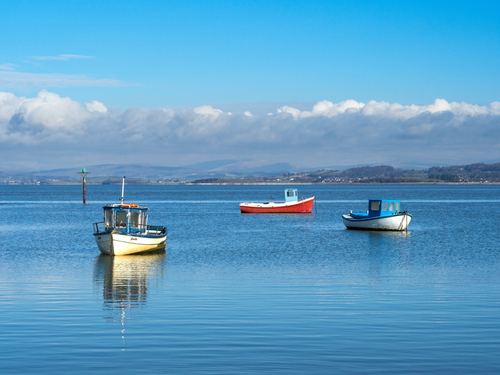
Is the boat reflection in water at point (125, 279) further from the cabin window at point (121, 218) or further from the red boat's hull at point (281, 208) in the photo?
the red boat's hull at point (281, 208)

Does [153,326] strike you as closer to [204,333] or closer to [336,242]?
[204,333]

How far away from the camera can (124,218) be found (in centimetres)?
4106

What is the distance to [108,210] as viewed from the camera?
134ft

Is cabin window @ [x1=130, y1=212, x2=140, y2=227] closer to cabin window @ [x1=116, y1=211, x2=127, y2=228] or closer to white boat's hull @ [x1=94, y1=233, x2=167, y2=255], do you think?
cabin window @ [x1=116, y1=211, x2=127, y2=228]

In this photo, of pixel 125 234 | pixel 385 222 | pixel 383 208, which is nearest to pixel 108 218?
pixel 125 234

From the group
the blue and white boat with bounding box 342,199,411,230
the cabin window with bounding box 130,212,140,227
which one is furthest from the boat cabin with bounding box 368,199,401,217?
the cabin window with bounding box 130,212,140,227

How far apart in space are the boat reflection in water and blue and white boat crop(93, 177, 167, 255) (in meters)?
0.59

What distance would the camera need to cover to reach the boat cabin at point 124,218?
40719 millimetres

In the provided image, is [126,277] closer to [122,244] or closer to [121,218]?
[122,244]

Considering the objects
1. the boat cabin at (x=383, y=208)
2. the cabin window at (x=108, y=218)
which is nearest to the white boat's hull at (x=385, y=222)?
the boat cabin at (x=383, y=208)

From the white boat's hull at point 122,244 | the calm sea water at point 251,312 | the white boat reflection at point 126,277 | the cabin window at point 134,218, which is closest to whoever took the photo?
the calm sea water at point 251,312

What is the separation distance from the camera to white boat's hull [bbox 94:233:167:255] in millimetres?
38844

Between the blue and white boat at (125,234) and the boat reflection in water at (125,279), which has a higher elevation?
the blue and white boat at (125,234)

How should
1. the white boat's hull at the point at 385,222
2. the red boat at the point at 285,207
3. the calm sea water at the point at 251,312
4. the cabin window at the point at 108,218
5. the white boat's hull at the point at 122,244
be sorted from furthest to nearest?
1. the red boat at the point at 285,207
2. the white boat's hull at the point at 385,222
3. the cabin window at the point at 108,218
4. the white boat's hull at the point at 122,244
5. the calm sea water at the point at 251,312
